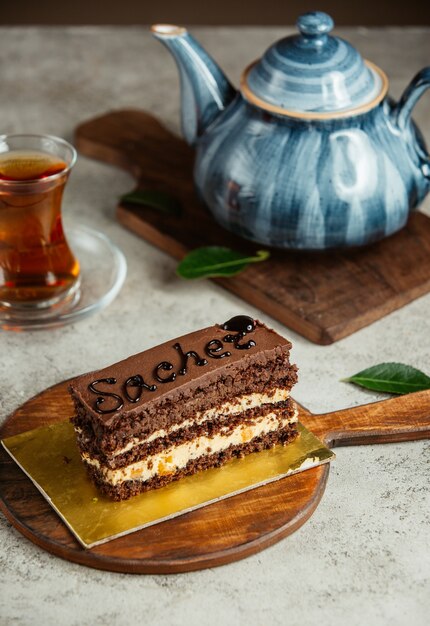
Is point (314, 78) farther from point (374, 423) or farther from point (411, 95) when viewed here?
point (374, 423)

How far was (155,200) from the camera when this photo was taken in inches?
100

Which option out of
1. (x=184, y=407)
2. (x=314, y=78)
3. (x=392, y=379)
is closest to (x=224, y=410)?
(x=184, y=407)

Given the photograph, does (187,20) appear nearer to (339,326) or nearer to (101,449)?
(339,326)

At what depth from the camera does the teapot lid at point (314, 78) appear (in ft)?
7.07

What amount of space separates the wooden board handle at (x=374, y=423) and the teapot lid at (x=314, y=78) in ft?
2.10

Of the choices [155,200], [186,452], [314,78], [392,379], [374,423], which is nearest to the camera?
[186,452]

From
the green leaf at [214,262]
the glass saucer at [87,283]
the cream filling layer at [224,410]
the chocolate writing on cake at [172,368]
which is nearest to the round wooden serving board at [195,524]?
the cream filling layer at [224,410]

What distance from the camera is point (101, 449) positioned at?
1.67m

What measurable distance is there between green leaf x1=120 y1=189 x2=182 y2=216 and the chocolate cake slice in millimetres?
764

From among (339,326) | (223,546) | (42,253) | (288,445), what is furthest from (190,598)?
(42,253)

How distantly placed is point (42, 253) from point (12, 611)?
862mm

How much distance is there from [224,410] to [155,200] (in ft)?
2.95

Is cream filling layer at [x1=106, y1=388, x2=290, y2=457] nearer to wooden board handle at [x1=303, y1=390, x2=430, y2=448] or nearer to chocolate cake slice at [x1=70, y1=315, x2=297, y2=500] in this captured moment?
chocolate cake slice at [x1=70, y1=315, x2=297, y2=500]

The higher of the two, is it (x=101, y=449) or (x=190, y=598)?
(x=101, y=449)
